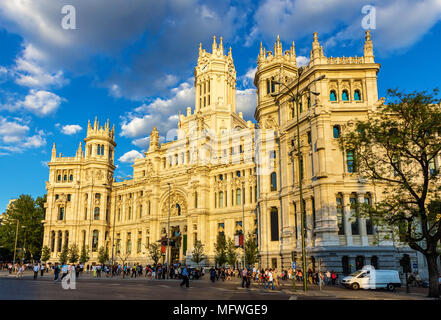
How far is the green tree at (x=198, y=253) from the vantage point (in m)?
59.7

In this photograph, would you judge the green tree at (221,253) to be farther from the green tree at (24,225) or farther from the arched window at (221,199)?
the green tree at (24,225)

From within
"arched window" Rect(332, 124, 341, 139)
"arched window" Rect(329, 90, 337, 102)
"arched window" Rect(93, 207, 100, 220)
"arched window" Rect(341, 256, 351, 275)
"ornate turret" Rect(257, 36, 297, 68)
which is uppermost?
"ornate turret" Rect(257, 36, 297, 68)

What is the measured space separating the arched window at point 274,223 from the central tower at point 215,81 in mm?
37082

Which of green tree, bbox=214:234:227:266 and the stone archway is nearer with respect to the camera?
green tree, bbox=214:234:227:266

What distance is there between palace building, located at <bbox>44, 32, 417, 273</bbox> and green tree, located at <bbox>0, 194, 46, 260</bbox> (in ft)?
22.7

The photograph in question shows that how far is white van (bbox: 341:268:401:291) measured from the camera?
29766mm

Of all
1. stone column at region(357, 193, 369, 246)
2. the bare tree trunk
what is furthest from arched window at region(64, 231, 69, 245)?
the bare tree trunk

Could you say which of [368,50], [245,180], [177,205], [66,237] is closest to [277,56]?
[368,50]

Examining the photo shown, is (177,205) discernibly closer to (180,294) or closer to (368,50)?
(368,50)

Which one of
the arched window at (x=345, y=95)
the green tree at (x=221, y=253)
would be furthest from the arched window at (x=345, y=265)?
the green tree at (x=221, y=253)

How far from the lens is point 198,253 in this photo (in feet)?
198

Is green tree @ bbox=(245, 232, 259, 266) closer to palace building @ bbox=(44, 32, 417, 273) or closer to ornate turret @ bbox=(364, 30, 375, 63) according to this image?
palace building @ bbox=(44, 32, 417, 273)

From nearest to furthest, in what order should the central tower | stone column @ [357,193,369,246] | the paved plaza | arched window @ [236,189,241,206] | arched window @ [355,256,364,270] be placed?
the paved plaza, arched window @ [355,256,364,270], stone column @ [357,193,369,246], arched window @ [236,189,241,206], the central tower
